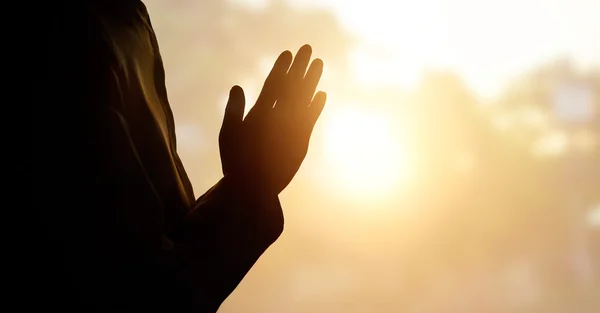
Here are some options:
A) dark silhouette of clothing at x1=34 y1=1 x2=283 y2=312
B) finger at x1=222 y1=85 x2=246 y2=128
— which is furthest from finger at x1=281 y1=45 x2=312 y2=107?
dark silhouette of clothing at x1=34 y1=1 x2=283 y2=312

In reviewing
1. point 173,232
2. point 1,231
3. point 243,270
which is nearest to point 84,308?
point 1,231

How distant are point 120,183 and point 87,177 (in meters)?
0.08

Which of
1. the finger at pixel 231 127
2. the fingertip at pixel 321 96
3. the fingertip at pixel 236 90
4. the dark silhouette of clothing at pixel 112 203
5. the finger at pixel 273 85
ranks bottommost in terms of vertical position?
the dark silhouette of clothing at pixel 112 203

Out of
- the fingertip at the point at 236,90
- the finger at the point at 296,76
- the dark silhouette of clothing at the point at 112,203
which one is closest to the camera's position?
the dark silhouette of clothing at the point at 112,203

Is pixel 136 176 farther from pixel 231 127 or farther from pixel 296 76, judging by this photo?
pixel 296 76

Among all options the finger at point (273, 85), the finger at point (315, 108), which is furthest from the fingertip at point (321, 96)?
the finger at point (273, 85)

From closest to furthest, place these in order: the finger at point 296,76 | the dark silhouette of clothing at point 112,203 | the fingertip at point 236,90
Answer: the dark silhouette of clothing at point 112,203 < the fingertip at point 236,90 < the finger at point 296,76

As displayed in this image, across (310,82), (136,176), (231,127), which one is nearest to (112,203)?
(136,176)

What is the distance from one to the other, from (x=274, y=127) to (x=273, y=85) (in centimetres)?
14

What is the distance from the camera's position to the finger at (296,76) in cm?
242

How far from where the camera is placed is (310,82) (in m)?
2.46

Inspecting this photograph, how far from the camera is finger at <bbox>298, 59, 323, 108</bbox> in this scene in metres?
2.45

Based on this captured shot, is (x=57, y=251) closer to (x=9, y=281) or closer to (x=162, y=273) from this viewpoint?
(x=9, y=281)

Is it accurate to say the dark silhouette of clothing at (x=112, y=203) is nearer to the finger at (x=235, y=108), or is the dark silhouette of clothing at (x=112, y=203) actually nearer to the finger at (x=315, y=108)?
the finger at (x=235, y=108)
